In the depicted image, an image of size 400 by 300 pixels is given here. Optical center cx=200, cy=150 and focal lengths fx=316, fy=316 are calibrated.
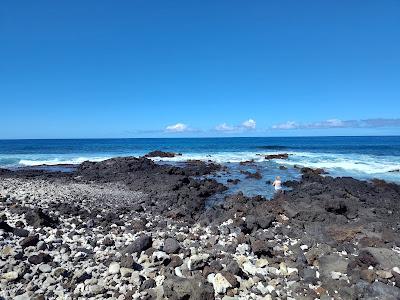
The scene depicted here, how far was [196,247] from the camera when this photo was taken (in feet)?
27.3

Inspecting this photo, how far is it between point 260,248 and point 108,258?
369 centimetres

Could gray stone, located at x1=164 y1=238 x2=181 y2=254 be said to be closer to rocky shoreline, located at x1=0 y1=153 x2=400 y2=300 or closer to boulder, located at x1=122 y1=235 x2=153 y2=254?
rocky shoreline, located at x1=0 y1=153 x2=400 y2=300

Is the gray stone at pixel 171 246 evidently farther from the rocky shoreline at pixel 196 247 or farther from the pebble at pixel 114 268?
the pebble at pixel 114 268

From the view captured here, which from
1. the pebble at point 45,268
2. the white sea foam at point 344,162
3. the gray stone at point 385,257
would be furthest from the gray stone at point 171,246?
the white sea foam at point 344,162

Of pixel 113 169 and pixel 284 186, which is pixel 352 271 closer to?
pixel 284 186

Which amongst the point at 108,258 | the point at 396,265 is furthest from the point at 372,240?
the point at 108,258

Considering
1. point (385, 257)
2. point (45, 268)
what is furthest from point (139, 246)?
point (385, 257)

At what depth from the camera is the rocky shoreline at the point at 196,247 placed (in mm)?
6160

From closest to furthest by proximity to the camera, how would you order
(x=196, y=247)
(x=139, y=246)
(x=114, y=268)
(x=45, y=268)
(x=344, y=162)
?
(x=45, y=268), (x=114, y=268), (x=139, y=246), (x=196, y=247), (x=344, y=162)

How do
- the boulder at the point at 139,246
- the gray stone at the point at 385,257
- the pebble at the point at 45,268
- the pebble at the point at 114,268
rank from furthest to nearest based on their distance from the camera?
the boulder at the point at 139,246
the gray stone at the point at 385,257
the pebble at the point at 114,268
the pebble at the point at 45,268

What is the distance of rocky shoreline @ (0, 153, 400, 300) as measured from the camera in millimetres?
6160

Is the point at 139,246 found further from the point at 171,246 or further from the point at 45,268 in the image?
the point at 45,268

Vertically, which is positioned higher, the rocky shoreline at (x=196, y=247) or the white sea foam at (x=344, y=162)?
the rocky shoreline at (x=196, y=247)

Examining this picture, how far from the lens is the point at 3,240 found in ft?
25.7
